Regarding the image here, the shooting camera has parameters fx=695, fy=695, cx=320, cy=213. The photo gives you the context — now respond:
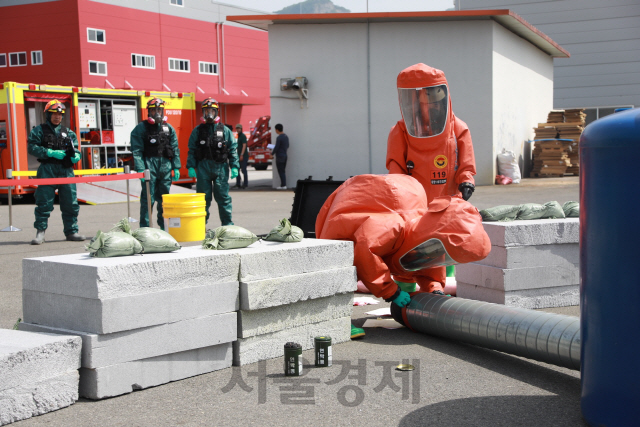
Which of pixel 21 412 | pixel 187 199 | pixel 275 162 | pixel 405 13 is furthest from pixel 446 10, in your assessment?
pixel 21 412

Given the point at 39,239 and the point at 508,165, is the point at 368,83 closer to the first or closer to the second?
the point at 508,165

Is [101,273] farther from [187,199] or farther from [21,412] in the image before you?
[187,199]

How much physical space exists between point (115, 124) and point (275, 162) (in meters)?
4.76

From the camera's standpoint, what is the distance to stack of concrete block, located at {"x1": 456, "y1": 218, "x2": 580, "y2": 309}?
19.2 ft

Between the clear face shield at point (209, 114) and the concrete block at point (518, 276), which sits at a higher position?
the clear face shield at point (209, 114)

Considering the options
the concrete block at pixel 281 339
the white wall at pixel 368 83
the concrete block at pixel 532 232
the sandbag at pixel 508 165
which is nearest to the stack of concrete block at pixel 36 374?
the concrete block at pixel 281 339

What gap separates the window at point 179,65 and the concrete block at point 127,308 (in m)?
30.4

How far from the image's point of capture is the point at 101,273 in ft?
12.0

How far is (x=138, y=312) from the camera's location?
3812 mm

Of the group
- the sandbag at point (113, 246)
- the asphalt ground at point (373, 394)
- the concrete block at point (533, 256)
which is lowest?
the asphalt ground at point (373, 394)

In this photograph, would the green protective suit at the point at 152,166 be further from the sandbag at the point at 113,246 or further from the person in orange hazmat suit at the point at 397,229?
the sandbag at the point at 113,246

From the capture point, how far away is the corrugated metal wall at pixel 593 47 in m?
31.7

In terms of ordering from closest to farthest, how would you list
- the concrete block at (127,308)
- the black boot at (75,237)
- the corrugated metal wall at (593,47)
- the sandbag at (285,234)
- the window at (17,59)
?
the concrete block at (127,308) < the sandbag at (285,234) < the black boot at (75,237) < the window at (17,59) < the corrugated metal wall at (593,47)

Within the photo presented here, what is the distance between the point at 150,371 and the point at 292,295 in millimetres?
1033
